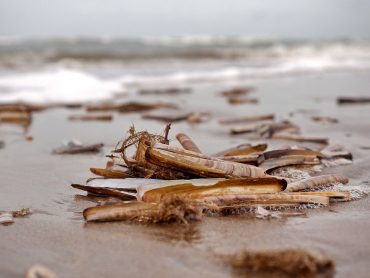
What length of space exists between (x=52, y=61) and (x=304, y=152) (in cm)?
2219

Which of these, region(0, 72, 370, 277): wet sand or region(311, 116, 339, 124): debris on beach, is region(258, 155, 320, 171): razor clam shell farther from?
region(311, 116, 339, 124): debris on beach

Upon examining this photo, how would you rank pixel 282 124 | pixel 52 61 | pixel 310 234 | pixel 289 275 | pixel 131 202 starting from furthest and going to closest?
pixel 52 61, pixel 282 124, pixel 131 202, pixel 310 234, pixel 289 275

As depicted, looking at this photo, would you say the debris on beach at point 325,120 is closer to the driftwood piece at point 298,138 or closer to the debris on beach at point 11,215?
the driftwood piece at point 298,138

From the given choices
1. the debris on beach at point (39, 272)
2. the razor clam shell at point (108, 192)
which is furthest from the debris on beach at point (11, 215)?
the debris on beach at point (39, 272)

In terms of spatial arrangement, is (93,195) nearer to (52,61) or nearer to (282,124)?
(282,124)

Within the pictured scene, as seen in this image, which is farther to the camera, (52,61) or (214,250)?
(52,61)

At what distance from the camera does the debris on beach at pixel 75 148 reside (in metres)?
6.01

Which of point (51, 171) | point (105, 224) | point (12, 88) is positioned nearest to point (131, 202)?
point (105, 224)

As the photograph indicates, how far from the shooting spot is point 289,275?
262 cm

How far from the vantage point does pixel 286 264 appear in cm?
268

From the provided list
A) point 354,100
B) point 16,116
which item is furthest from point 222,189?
point 354,100

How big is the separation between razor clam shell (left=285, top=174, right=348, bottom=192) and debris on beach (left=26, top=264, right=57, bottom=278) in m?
1.99

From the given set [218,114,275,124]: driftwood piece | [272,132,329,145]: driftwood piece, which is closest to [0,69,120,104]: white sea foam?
[218,114,275,124]: driftwood piece

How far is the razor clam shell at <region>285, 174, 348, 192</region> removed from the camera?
13.4ft
